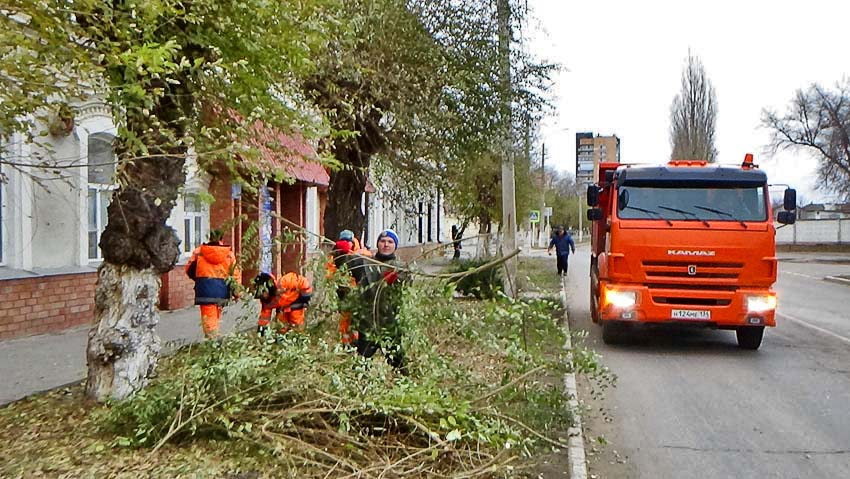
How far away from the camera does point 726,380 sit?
8.78 m

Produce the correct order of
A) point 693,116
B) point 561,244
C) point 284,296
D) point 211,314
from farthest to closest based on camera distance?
point 693,116
point 561,244
point 211,314
point 284,296

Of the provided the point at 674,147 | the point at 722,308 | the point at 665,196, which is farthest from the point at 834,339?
the point at 674,147

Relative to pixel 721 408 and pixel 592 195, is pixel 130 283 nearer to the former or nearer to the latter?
pixel 721 408

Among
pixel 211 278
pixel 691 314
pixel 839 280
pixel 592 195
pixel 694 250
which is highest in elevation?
pixel 592 195

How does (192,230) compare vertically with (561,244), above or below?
above

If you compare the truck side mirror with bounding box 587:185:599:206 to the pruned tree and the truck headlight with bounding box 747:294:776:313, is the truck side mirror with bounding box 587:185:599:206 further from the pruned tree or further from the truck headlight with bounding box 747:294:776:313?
the pruned tree

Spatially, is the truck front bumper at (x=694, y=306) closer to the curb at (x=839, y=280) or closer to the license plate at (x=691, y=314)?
the license plate at (x=691, y=314)

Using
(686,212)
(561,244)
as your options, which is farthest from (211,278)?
(561,244)

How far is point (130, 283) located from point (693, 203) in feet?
24.8

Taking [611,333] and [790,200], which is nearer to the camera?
[790,200]

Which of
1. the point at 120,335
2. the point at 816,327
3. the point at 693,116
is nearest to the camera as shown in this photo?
the point at 120,335

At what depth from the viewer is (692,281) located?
402 inches

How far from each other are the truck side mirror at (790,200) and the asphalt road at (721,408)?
2016mm

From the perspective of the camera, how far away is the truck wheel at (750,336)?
10.6 m
